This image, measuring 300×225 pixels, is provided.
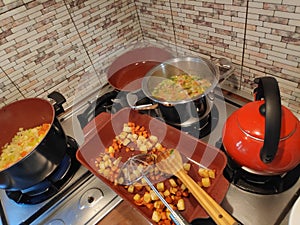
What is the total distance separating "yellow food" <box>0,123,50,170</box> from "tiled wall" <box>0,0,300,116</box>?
15 cm

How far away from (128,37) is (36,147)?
2.11 ft

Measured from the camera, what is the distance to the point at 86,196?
647 millimetres

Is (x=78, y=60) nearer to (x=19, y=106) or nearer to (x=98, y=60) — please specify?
(x=98, y=60)

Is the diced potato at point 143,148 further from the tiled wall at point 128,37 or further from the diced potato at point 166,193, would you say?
the tiled wall at point 128,37

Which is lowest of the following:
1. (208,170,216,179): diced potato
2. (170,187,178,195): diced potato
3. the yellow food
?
(170,187,178,195): diced potato

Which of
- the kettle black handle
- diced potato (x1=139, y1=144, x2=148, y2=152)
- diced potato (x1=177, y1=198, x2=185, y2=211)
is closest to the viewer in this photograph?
the kettle black handle

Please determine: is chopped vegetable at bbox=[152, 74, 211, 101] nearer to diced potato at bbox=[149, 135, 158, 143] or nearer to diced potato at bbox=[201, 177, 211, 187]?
diced potato at bbox=[149, 135, 158, 143]

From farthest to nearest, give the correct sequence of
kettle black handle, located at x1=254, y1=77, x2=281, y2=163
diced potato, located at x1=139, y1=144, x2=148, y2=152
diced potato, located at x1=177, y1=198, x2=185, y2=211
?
diced potato, located at x1=139, y1=144, x2=148, y2=152
diced potato, located at x1=177, y1=198, x2=185, y2=211
kettle black handle, located at x1=254, y1=77, x2=281, y2=163

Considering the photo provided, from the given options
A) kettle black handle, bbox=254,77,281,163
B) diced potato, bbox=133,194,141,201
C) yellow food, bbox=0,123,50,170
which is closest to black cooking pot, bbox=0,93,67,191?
yellow food, bbox=0,123,50,170

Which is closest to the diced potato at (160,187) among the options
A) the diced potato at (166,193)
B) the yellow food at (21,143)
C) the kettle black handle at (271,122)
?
the diced potato at (166,193)

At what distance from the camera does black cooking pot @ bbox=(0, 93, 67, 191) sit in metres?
0.56

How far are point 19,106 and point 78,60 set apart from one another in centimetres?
29

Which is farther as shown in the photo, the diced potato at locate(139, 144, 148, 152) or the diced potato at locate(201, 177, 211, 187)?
the diced potato at locate(139, 144, 148, 152)

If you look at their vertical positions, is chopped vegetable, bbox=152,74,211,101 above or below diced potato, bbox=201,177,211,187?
above
